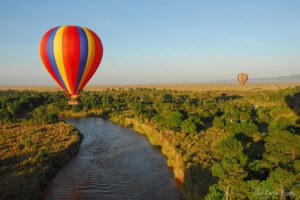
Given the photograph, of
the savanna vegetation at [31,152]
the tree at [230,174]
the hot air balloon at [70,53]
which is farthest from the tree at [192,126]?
the tree at [230,174]

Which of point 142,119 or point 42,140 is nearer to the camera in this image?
point 42,140

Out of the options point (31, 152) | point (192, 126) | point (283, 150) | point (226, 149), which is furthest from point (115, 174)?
point (283, 150)

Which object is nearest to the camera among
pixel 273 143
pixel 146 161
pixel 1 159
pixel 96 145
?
pixel 273 143

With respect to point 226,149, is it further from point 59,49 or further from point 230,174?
point 59,49

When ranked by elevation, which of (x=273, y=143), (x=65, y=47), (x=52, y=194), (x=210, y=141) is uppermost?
(x=65, y=47)

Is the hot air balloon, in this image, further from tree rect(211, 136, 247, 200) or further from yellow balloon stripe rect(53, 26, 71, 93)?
tree rect(211, 136, 247, 200)

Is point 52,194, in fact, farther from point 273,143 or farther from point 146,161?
point 273,143

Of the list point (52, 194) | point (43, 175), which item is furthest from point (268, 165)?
point (43, 175)

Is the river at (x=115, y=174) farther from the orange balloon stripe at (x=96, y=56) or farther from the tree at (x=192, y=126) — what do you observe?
the orange balloon stripe at (x=96, y=56)
